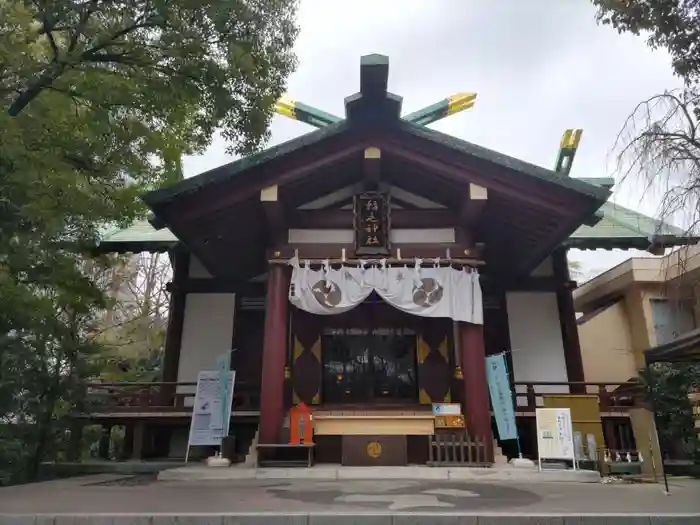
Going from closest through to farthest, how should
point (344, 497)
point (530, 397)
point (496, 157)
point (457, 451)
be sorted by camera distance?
point (344, 497)
point (457, 451)
point (496, 157)
point (530, 397)

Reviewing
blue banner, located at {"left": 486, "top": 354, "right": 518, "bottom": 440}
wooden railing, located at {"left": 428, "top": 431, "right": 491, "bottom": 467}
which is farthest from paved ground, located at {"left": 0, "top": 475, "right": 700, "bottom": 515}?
blue banner, located at {"left": 486, "top": 354, "right": 518, "bottom": 440}

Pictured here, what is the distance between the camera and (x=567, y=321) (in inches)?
463

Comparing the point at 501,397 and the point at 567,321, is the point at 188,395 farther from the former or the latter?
the point at 567,321

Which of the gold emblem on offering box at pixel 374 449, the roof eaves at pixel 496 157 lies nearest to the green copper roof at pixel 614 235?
the roof eaves at pixel 496 157

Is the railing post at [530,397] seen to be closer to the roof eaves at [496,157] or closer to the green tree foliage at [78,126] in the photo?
the roof eaves at [496,157]

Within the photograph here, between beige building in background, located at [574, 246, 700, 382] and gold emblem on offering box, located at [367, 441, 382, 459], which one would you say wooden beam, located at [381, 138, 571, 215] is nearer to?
gold emblem on offering box, located at [367, 441, 382, 459]

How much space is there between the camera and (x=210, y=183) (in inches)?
345

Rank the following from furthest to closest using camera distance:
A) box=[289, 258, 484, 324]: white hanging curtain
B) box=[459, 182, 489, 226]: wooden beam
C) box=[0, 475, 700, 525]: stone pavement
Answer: box=[289, 258, 484, 324]: white hanging curtain, box=[459, 182, 489, 226]: wooden beam, box=[0, 475, 700, 525]: stone pavement

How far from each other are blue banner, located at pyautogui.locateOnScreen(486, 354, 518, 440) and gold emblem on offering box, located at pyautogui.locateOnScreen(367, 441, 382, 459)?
221cm

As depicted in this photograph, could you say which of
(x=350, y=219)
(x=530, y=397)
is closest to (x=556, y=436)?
(x=530, y=397)

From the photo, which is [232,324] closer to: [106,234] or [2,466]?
[106,234]

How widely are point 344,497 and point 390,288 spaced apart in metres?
4.35

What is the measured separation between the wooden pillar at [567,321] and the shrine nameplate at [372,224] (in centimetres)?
481

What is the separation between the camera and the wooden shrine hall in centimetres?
883
